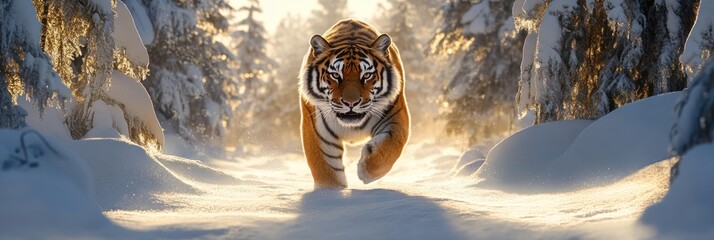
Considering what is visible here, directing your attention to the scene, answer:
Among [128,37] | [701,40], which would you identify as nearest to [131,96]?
[128,37]

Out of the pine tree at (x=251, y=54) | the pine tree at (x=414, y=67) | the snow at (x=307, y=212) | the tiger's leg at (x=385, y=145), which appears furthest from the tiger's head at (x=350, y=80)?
the pine tree at (x=414, y=67)

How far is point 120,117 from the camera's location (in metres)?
9.99

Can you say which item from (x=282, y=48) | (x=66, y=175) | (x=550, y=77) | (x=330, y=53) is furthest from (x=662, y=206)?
(x=282, y=48)

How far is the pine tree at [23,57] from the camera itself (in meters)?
6.27

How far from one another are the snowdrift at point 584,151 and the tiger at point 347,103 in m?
1.31

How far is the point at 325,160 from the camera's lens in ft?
24.8

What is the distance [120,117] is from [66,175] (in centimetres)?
560

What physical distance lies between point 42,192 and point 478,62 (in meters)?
19.2

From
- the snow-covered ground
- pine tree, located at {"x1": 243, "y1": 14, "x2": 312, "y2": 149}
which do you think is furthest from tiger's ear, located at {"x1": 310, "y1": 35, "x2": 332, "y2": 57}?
pine tree, located at {"x1": 243, "y1": 14, "x2": 312, "y2": 149}

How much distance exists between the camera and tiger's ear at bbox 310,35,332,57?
24.6 ft

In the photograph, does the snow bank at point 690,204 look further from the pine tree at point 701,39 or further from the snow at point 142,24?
the snow at point 142,24

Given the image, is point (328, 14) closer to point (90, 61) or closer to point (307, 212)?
point (90, 61)

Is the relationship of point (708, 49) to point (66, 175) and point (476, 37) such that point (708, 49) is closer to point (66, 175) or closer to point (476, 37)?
point (66, 175)

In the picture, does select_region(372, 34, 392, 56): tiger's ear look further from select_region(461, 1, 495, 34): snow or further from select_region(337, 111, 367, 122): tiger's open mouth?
select_region(461, 1, 495, 34): snow
